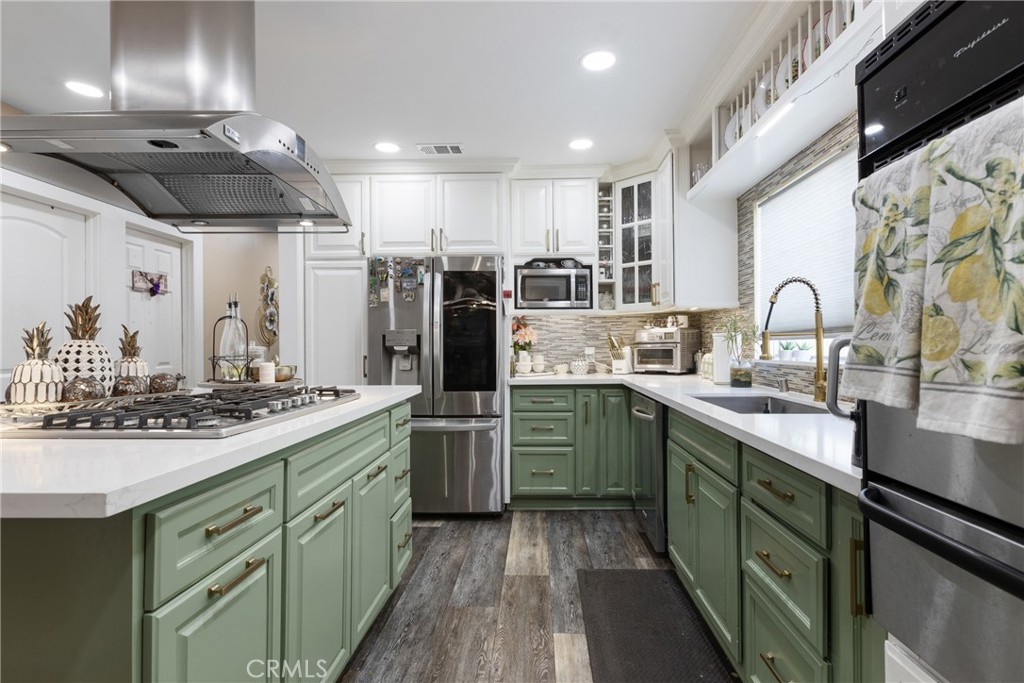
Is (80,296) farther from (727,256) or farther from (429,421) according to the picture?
A: (727,256)

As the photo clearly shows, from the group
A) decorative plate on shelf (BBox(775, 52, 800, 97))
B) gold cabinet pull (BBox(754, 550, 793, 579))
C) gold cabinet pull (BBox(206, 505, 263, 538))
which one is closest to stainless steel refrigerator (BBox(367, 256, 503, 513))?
decorative plate on shelf (BBox(775, 52, 800, 97))

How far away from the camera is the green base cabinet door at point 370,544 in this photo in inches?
63.7

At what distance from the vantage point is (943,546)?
0.66m

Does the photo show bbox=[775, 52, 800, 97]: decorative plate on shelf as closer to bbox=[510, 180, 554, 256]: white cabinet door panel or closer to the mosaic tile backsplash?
bbox=[510, 180, 554, 256]: white cabinet door panel

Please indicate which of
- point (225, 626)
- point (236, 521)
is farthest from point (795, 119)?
point (225, 626)

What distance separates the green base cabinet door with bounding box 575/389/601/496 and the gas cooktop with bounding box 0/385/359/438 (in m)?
2.15

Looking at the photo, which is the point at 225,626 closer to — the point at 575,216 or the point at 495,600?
the point at 495,600

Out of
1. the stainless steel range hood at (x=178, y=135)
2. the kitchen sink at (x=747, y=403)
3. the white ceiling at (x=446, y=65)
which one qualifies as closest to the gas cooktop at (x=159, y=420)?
the stainless steel range hood at (x=178, y=135)

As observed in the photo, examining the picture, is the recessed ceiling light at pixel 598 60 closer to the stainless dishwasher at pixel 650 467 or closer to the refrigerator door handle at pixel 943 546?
the stainless dishwasher at pixel 650 467

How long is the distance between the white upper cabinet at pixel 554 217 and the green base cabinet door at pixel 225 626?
9.38ft

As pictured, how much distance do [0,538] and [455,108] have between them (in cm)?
264

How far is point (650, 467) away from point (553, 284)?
1568 mm

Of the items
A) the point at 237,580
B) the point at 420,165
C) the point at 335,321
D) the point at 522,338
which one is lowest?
the point at 237,580

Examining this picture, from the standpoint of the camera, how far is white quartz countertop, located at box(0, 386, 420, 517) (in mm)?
667
